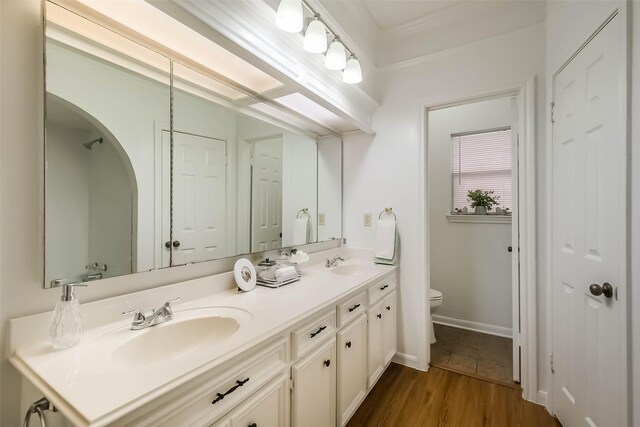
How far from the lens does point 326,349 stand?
1325mm

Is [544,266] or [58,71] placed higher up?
[58,71]

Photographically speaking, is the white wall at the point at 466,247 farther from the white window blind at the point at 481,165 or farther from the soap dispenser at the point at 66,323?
the soap dispenser at the point at 66,323

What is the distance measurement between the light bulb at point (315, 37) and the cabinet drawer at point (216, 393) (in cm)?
142

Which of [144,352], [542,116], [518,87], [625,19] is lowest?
[144,352]

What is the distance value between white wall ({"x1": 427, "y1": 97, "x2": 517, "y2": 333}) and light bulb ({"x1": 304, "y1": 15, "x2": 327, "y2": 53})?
1.85 meters

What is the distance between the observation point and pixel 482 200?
9.36ft

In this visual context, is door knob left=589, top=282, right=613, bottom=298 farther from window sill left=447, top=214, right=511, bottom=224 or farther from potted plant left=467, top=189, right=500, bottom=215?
potted plant left=467, top=189, right=500, bottom=215

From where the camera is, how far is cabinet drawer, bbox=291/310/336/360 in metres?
1.13

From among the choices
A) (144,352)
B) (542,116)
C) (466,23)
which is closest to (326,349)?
(144,352)

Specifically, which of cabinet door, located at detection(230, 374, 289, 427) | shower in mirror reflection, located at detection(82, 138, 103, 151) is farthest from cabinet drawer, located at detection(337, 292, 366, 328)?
shower in mirror reflection, located at detection(82, 138, 103, 151)

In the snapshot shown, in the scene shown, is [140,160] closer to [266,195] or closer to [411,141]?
[266,195]

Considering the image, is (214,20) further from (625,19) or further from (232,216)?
(625,19)

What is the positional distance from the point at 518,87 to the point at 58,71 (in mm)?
2481

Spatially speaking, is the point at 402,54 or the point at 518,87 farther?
the point at 402,54
